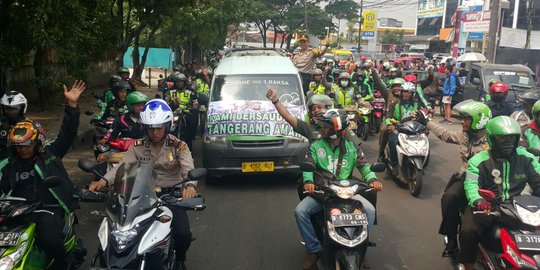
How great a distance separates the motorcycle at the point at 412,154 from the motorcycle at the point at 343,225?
347 centimetres

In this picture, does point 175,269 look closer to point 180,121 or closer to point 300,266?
point 300,266

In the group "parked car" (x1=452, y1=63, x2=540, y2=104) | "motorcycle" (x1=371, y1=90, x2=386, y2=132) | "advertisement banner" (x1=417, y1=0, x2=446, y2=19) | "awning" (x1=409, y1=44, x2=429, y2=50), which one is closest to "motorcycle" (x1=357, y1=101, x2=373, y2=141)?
"motorcycle" (x1=371, y1=90, x2=386, y2=132)

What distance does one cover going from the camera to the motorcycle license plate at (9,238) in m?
3.47

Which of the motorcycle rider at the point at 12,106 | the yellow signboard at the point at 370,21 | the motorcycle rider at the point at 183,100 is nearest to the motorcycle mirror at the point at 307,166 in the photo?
the motorcycle rider at the point at 12,106

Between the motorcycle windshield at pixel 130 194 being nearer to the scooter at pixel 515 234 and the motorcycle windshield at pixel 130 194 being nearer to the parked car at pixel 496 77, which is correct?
the scooter at pixel 515 234

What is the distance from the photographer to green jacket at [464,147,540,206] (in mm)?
4258

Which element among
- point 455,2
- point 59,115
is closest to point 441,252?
point 59,115

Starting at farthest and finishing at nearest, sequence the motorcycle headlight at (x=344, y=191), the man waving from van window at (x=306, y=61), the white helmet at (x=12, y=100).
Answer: the man waving from van window at (x=306, y=61) → the white helmet at (x=12, y=100) → the motorcycle headlight at (x=344, y=191)

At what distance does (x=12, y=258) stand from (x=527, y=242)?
3.54m

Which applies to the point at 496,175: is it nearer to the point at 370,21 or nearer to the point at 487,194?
the point at 487,194

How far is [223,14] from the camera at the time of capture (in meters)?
26.0

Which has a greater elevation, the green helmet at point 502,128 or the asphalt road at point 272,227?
the green helmet at point 502,128

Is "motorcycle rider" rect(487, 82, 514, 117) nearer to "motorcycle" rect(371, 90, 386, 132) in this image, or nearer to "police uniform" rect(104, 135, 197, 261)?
"motorcycle" rect(371, 90, 386, 132)

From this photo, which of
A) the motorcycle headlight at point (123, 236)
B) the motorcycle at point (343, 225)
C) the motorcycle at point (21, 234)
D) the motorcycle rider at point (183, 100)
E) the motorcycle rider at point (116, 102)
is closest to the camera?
the motorcycle headlight at point (123, 236)
